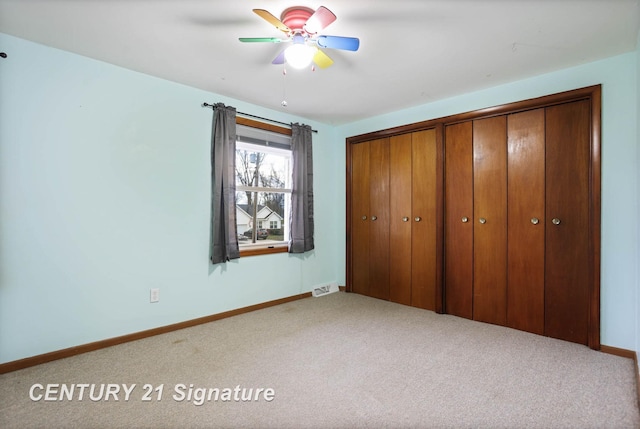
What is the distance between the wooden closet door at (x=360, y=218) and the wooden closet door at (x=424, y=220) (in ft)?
2.27

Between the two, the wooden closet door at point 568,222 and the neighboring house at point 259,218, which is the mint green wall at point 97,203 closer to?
the neighboring house at point 259,218

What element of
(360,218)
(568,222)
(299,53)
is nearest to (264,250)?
(360,218)

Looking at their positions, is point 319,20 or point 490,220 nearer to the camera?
point 319,20

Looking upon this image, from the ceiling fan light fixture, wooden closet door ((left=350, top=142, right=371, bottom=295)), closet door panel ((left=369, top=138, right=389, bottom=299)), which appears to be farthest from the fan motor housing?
wooden closet door ((left=350, top=142, right=371, bottom=295))

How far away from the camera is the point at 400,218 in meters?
3.93

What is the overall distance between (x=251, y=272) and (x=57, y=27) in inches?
105

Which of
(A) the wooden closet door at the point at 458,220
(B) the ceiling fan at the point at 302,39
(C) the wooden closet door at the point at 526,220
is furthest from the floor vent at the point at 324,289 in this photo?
(B) the ceiling fan at the point at 302,39

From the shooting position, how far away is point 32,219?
7.58 feet

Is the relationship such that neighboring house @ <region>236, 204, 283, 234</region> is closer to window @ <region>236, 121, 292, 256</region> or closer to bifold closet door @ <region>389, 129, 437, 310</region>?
window @ <region>236, 121, 292, 256</region>

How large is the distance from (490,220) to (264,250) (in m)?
2.49

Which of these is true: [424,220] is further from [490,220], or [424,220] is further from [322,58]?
[322,58]

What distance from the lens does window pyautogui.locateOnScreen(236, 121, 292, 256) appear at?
368 centimetres

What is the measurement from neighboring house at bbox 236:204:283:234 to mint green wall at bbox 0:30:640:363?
0.49 metres

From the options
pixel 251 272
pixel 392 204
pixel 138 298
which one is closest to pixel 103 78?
pixel 138 298
